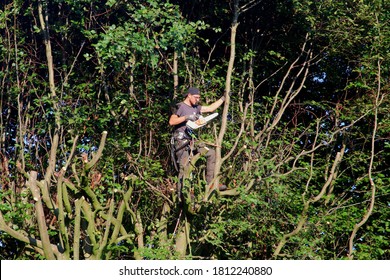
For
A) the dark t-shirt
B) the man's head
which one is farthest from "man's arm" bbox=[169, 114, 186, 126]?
the man's head

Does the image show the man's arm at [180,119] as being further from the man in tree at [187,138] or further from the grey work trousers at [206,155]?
the grey work trousers at [206,155]

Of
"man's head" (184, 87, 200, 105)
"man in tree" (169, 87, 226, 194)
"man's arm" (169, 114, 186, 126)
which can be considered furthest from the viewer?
"man's head" (184, 87, 200, 105)

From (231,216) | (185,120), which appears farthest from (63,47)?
(231,216)

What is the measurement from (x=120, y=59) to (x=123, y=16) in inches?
54.8

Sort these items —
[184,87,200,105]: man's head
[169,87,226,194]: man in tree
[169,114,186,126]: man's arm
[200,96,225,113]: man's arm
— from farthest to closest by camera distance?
[200,96,225,113]: man's arm
[184,87,200,105]: man's head
[169,87,226,194]: man in tree
[169,114,186,126]: man's arm

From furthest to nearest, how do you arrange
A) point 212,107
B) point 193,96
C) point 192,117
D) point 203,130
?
point 203,130, point 212,107, point 193,96, point 192,117

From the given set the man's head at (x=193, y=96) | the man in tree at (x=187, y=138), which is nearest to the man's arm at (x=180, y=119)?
the man in tree at (x=187, y=138)

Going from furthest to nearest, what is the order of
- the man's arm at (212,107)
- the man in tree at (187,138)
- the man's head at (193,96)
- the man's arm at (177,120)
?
the man's arm at (212,107) < the man's head at (193,96) < the man in tree at (187,138) < the man's arm at (177,120)

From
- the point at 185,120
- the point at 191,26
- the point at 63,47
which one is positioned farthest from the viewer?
the point at 63,47

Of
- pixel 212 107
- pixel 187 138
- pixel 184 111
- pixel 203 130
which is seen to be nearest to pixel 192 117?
pixel 184 111

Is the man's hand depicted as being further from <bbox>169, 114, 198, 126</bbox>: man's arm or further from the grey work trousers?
the grey work trousers

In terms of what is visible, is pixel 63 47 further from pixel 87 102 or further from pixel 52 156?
pixel 52 156

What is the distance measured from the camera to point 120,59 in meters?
13.8

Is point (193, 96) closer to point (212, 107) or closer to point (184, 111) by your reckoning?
point (184, 111)
